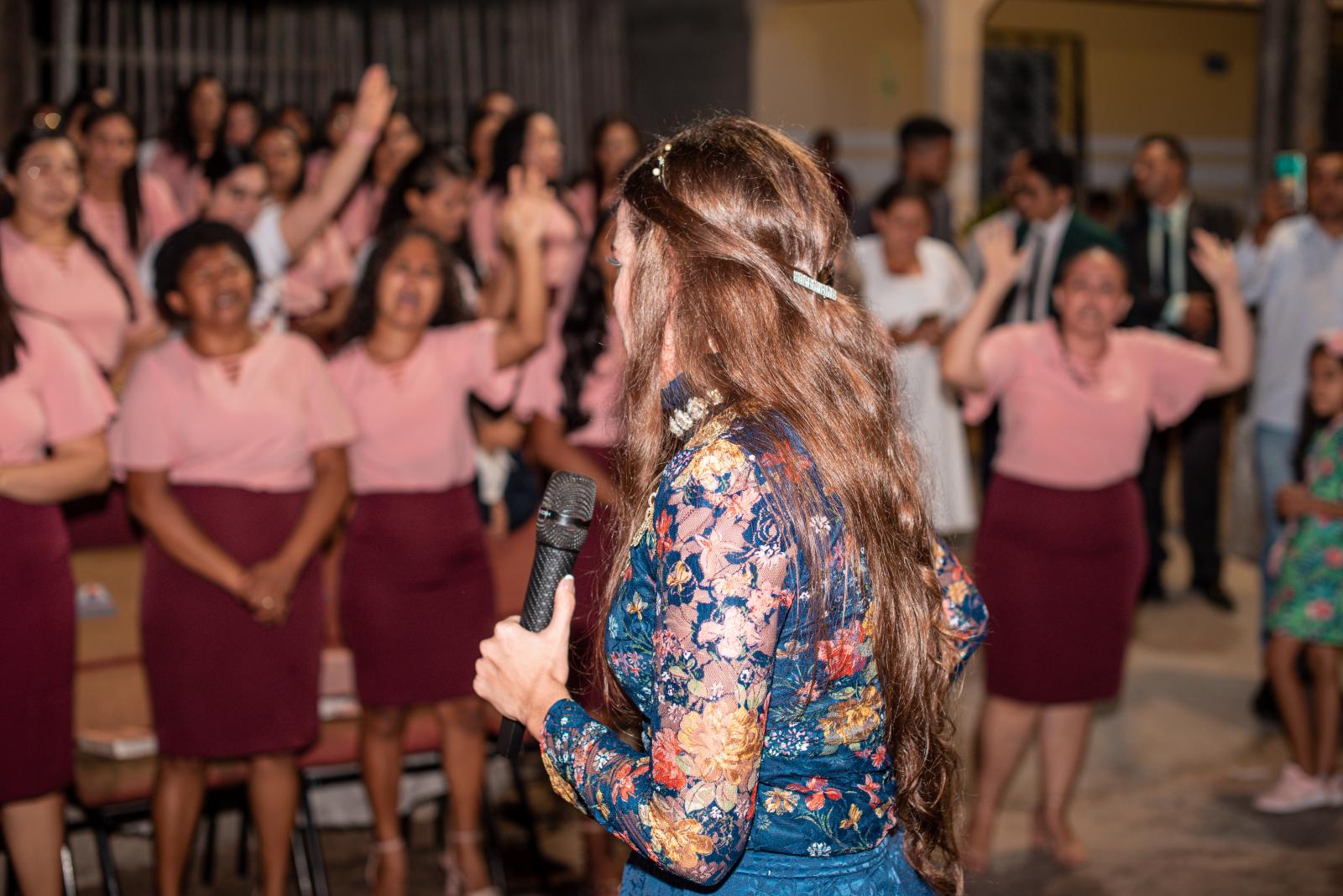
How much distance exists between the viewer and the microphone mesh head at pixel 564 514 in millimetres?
1688

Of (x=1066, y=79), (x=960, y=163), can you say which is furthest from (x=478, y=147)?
(x=1066, y=79)

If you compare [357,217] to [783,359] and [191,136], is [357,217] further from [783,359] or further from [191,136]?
[783,359]

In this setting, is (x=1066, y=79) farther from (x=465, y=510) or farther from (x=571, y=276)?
(x=465, y=510)

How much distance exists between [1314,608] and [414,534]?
251 centimetres

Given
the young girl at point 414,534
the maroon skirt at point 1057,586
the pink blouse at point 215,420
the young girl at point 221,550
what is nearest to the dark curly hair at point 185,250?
the young girl at point 221,550

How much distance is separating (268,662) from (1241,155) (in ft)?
41.1

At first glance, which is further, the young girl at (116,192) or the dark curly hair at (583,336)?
the young girl at (116,192)

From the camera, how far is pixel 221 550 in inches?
131

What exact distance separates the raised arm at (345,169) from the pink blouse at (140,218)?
429 millimetres

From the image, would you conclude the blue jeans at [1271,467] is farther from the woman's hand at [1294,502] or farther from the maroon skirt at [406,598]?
the maroon skirt at [406,598]

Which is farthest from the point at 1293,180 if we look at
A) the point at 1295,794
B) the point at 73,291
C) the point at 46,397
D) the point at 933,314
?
the point at 46,397

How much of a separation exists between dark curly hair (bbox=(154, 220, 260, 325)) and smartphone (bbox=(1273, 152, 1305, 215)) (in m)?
4.19

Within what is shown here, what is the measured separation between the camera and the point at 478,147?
20.0ft

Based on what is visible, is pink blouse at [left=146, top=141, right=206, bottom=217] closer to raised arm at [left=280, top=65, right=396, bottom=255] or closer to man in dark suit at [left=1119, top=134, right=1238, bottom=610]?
raised arm at [left=280, top=65, right=396, bottom=255]
